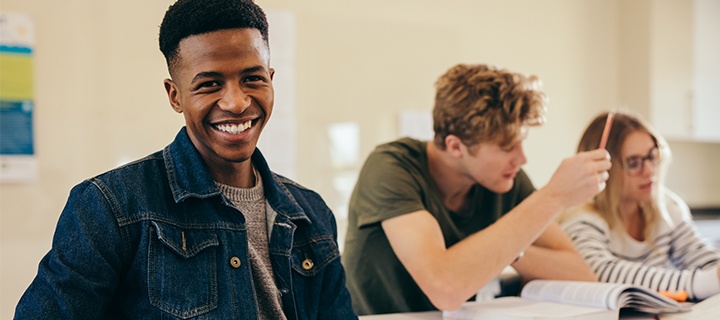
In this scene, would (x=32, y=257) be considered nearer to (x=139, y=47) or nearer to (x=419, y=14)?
(x=139, y=47)

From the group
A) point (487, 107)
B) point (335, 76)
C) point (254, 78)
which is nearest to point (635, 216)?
point (487, 107)

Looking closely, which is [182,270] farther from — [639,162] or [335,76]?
[335,76]

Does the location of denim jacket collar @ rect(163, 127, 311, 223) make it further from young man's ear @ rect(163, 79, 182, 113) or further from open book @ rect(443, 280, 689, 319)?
open book @ rect(443, 280, 689, 319)

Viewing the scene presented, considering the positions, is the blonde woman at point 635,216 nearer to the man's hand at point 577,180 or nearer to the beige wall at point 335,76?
the man's hand at point 577,180

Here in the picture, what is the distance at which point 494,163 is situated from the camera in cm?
170

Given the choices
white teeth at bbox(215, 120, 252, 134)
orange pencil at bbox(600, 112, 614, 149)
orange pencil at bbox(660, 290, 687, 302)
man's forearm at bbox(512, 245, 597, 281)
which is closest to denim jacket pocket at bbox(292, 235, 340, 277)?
white teeth at bbox(215, 120, 252, 134)

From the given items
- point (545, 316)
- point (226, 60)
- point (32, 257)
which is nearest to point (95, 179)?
point (226, 60)

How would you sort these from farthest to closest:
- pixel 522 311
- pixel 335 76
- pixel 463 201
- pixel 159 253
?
pixel 335 76, pixel 463 201, pixel 522 311, pixel 159 253

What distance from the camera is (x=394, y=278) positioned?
1.67 metres

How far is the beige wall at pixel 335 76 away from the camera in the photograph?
85.2 inches

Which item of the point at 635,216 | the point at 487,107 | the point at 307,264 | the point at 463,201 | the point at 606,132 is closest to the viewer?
the point at 307,264

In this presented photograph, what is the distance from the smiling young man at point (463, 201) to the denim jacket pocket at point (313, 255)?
313mm

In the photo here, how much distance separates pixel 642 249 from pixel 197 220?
4.48 feet

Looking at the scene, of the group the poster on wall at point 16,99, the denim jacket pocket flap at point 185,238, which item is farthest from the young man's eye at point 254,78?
the poster on wall at point 16,99
